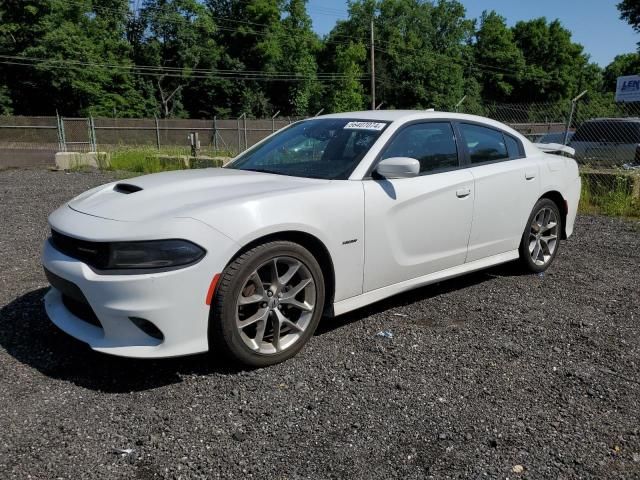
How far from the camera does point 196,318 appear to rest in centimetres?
284

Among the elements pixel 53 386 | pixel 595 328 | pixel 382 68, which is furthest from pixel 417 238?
Result: pixel 382 68

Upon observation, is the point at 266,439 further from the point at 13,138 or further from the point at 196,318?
the point at 13,138

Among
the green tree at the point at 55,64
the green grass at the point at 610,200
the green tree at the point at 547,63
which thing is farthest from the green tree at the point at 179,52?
the green grass at the point at 610,200

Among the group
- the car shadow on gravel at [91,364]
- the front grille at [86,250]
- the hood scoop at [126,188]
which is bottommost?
the car shadow on gravel at [91,364]

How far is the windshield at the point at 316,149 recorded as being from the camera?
3768mm

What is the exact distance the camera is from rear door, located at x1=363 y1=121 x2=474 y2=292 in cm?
359

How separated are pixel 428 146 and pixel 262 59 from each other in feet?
189

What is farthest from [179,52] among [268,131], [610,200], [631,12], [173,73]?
[610,200]

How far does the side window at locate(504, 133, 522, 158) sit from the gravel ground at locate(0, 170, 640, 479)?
4.55ft

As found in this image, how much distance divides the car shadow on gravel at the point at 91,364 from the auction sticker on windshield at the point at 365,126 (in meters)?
1.96

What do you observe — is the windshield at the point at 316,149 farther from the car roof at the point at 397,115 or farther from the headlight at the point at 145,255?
the headlight at the point at 145,255

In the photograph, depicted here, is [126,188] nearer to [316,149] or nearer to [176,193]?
[176,193]

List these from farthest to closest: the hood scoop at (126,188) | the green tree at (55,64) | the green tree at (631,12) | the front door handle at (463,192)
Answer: the green tree at (55,64) < the green tree at (631,12) < the front door handle at (463,192) < the hood scoop at (126,188)

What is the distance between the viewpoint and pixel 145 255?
2.77 meters
